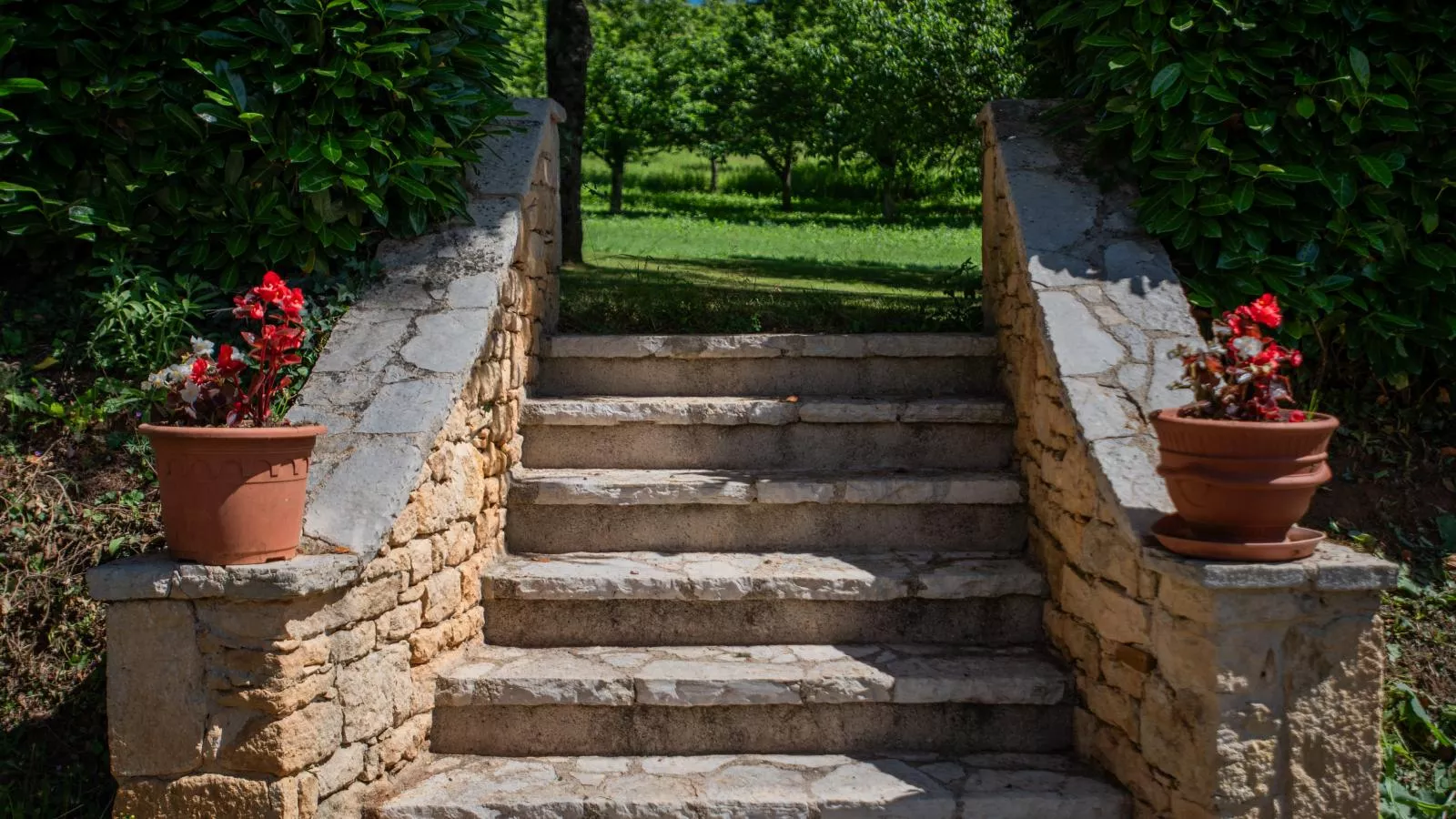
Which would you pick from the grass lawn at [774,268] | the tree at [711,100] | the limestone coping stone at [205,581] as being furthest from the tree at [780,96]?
the limestone coping stone at [205,581]

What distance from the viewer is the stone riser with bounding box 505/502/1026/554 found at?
14.0 feet

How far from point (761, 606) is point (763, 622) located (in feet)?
0.19

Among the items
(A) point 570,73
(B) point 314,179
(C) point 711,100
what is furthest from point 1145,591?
(C) point 711,100

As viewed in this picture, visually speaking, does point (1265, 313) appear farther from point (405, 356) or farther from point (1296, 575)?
point (405, 356)

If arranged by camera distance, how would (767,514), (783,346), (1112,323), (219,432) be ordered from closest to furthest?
1. (219,432)
2. (1112,323)
3. (767,514)
4. (783,346)

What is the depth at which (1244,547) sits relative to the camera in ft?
9.53

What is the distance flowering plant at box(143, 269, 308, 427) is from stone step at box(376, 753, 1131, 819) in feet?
3.94

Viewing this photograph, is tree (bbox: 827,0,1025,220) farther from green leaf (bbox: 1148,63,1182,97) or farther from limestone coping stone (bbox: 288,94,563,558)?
limestone coping stone (bbox: 288,94,563,558)

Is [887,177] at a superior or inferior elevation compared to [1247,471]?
superior

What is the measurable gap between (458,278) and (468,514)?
0.89 m

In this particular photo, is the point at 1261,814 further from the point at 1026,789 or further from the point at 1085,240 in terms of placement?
the point at 1085,240

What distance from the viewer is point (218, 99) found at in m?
3.99

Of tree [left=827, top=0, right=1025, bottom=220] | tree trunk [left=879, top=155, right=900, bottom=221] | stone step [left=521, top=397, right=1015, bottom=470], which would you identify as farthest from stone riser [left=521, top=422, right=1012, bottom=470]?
tree trunk [left=879, top=155, right=900, bottom=221]

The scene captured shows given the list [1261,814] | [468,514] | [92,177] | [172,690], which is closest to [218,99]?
[92,177]
